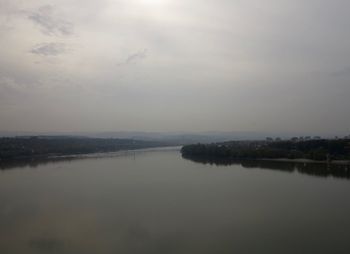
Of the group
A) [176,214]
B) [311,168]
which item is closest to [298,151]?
[311,168]

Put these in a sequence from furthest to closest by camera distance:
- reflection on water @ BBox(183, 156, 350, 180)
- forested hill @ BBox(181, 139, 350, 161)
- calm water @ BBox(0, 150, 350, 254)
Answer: forested hill @ BBox(181, 139, 350, 161)
reflection on water @ BBox(183, 156, 350, 180)
calm water @ BBox(0, 150, 350, 254)

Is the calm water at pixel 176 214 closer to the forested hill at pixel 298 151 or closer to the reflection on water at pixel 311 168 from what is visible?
the reflection on water at pixel 311 168

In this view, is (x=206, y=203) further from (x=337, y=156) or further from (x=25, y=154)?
(x=25, y=154)

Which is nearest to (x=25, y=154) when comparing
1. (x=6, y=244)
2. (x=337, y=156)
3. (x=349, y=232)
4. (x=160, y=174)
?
(x=160, y=174)

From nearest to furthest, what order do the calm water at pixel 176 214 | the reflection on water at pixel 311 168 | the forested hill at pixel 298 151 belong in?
the calm water at pixel 176 214
the reflection on water at pixel 311 168
the forested hill at pixel 298 151

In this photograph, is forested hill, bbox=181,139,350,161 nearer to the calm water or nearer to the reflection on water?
the reflection on water

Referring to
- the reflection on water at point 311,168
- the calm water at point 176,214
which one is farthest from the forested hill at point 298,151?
the calm water at point 176,214

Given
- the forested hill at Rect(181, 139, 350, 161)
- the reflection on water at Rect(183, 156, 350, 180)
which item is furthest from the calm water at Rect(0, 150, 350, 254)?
the forested hill at Rect(181, 139, 350, 161)

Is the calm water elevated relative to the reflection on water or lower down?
lower down
